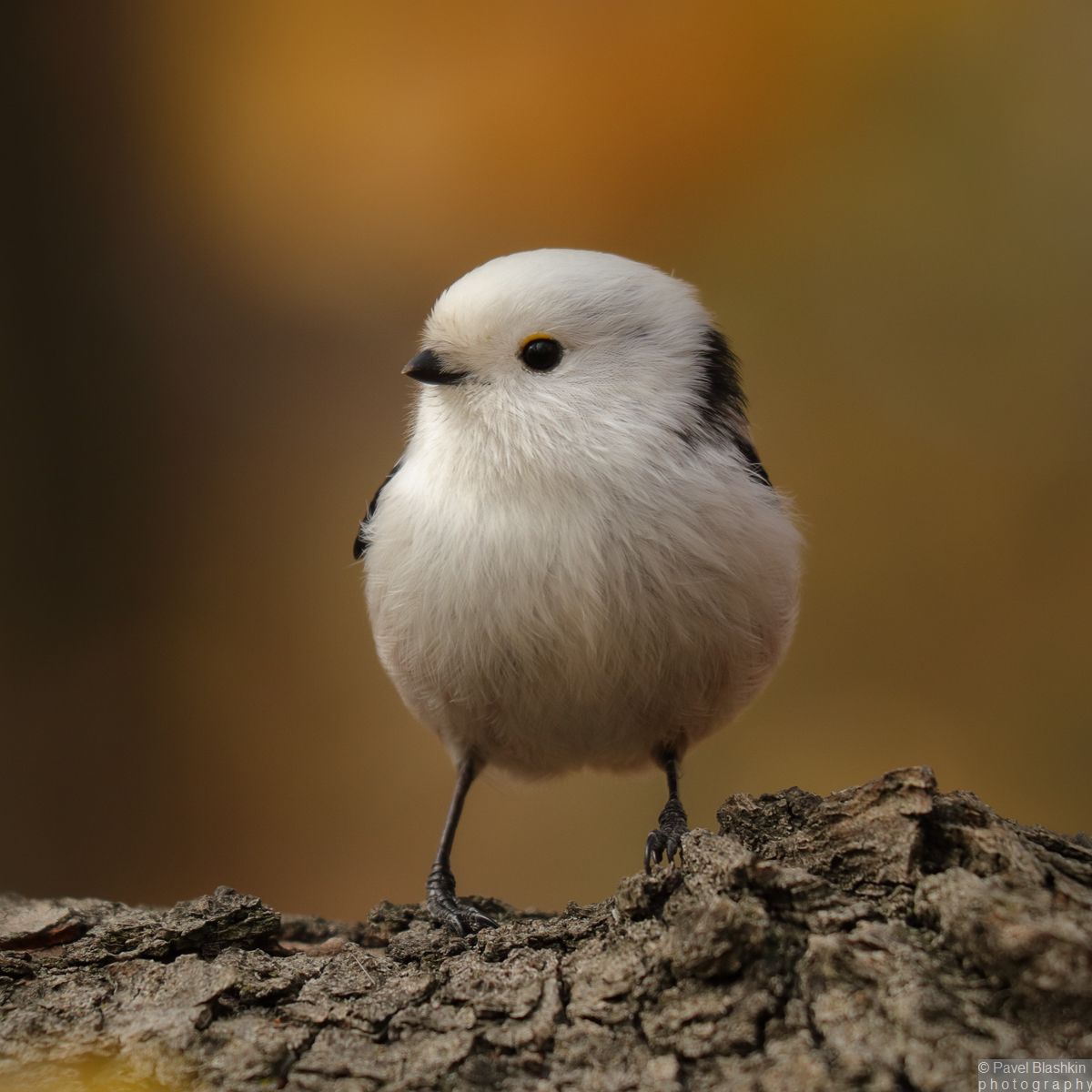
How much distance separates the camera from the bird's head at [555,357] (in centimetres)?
143

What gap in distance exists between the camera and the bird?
137cm

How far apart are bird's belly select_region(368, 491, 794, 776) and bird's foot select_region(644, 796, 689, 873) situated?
11 cm

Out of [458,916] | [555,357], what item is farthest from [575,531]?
[458,916]

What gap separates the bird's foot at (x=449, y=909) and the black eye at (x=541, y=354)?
0.75 meters

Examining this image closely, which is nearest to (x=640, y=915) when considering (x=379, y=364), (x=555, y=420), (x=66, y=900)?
(x=555, y=420)

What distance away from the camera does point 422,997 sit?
3.43 ft

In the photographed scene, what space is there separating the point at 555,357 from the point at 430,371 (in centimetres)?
18

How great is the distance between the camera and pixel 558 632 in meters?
1.37

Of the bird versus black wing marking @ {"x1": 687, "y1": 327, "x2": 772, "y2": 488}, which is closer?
the bird

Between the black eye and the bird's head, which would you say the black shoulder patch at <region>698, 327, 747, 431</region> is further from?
the black eye

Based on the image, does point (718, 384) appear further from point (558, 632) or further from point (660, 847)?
point (660, 847)

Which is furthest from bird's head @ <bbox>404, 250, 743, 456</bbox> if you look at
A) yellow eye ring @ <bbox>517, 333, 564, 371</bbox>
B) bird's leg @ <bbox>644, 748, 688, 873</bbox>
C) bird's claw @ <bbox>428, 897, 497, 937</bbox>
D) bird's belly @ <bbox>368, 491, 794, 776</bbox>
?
bird's claw @ <bbox>428, 897, 497, 937</bbox>

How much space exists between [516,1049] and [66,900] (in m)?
0.77

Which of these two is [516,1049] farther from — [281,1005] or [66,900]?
[66,900]
